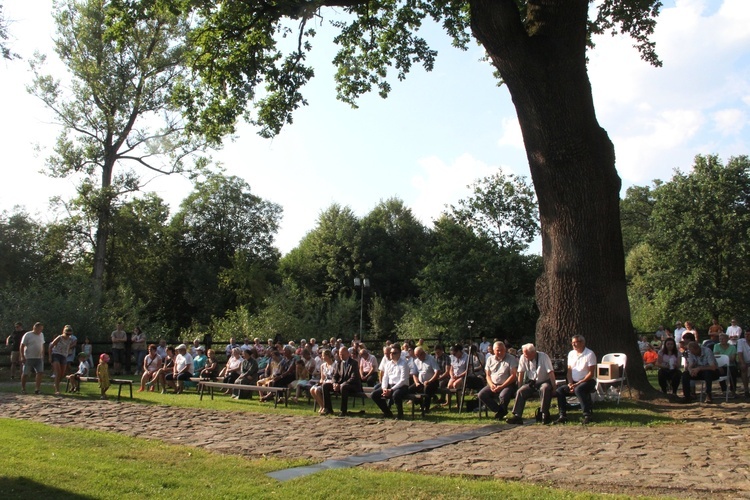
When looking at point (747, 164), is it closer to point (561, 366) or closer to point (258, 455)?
point (561, 366)

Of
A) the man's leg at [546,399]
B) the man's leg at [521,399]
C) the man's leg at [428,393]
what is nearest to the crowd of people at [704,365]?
the man's leg at [546,399]

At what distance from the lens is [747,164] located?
38406 millimetres

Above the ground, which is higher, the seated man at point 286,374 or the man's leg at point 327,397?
the seated man at point 286,374

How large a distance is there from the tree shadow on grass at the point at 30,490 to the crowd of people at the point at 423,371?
7171 mm

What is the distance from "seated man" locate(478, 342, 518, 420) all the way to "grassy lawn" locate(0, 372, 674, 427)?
0.28m

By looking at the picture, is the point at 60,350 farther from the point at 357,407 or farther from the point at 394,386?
the point at 394,386

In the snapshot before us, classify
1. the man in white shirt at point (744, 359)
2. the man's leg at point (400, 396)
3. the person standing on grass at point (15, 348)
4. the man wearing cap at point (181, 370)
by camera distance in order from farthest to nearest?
the person standing on grass at point (15, 348)
the man wearing cap at point (181, 370)
the man in white shirt at point (744, 359)
the man's leg at point (400, 396)

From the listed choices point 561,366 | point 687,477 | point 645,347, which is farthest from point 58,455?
point 645,347

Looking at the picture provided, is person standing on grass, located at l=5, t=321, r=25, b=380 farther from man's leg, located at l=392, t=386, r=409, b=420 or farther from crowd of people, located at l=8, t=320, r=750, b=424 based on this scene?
man's leg, located at l=392, t=386, r=409, b=420

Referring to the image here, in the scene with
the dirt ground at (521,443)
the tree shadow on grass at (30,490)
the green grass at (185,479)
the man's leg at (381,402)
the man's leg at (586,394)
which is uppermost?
the man's leg at (586,394)

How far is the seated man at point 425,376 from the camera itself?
44.4 feet

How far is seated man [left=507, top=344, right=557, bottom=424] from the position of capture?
1138cm

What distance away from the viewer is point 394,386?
13.4m

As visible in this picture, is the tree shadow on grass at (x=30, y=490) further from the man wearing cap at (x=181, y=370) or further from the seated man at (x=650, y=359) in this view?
the seated man at (x=650, y=359)
